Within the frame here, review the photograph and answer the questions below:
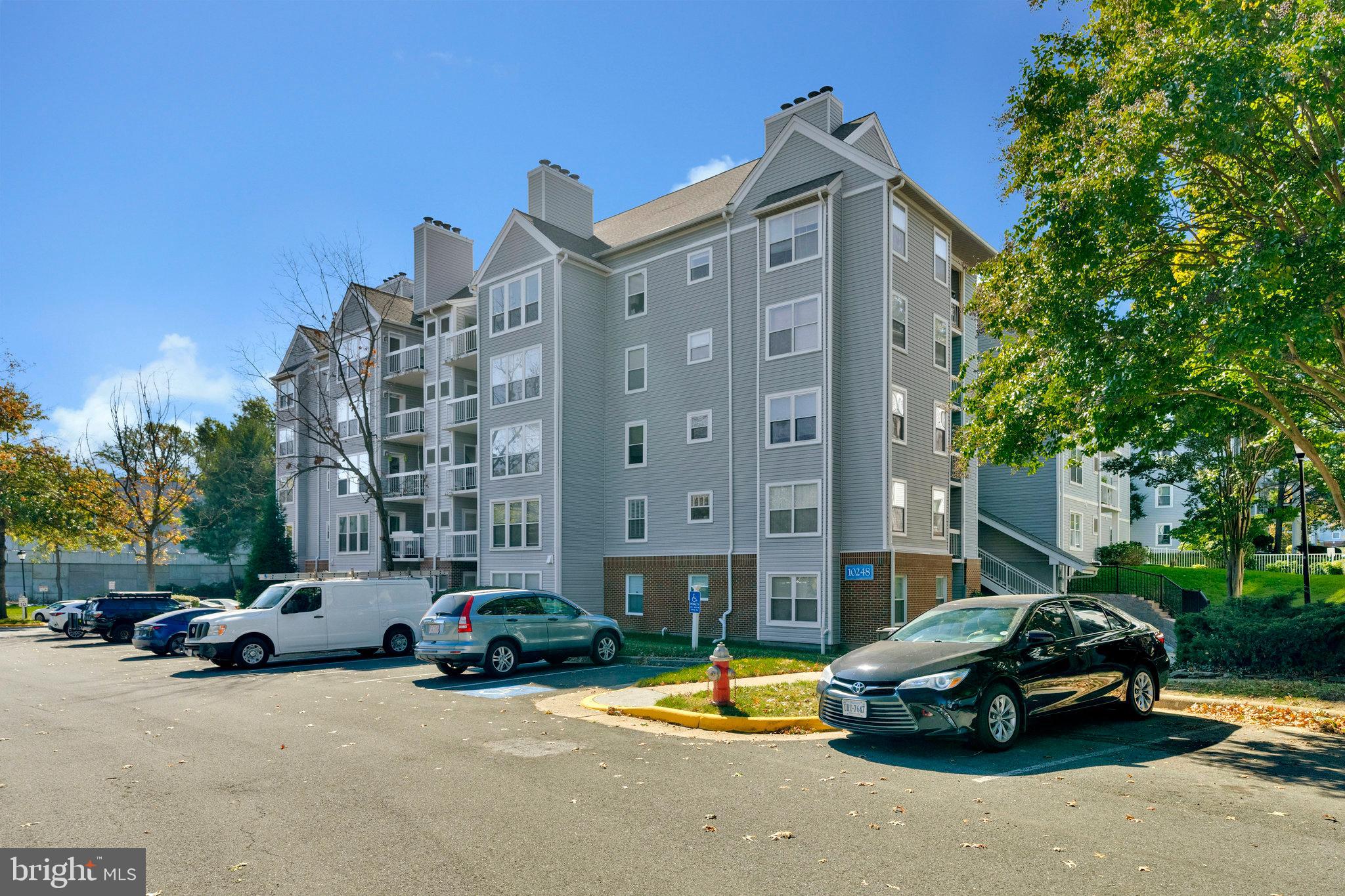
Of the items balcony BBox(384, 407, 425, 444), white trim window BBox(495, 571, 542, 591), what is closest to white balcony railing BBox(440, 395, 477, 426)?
balcony BBox(384, 407, 425, 444)

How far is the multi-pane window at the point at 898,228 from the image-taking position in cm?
2558

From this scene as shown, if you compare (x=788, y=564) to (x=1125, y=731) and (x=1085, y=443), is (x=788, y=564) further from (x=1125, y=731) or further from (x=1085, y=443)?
(x=1125, y=731)

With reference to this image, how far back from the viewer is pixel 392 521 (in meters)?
41.0

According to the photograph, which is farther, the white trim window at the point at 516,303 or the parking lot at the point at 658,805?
the white trim window at the point at 516,303

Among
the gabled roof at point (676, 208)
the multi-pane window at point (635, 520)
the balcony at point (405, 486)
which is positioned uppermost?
the gabled roof at point (676, 208)

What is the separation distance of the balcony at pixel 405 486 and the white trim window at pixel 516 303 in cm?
907

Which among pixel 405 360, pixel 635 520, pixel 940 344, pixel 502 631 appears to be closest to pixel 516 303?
pixel 635 520

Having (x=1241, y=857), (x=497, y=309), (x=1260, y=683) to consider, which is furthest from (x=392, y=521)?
(x=1241, y=857)

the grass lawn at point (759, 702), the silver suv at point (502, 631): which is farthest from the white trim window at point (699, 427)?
the grass lawn at point (759, 702)

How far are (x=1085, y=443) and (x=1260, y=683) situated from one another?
4470mm

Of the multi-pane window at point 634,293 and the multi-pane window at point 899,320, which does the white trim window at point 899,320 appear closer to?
the multi-pane window at point 899,320

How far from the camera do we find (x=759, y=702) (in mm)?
12258

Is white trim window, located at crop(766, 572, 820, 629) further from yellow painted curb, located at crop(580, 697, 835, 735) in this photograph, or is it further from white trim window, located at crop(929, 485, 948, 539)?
yellow painted curb, located at crop(580, 697, 835, 735)

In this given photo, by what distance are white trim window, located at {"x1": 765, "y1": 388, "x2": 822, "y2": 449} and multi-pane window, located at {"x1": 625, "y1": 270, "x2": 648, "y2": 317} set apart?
6.86 meters
